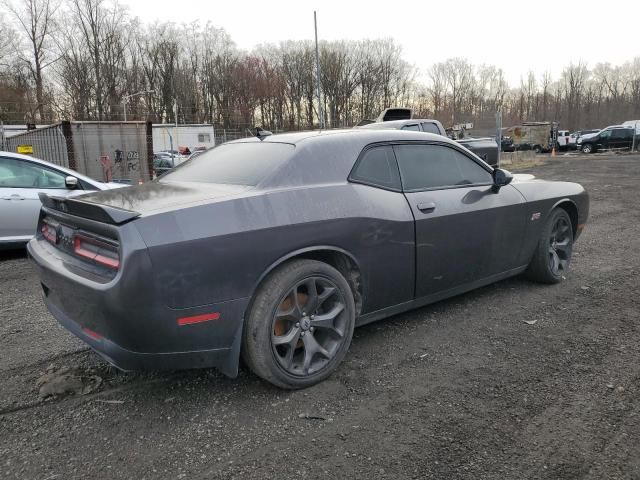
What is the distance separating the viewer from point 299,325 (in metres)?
2.90

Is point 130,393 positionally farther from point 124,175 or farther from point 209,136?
point 209,136

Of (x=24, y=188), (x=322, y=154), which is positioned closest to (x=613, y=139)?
(x=24, y=188)

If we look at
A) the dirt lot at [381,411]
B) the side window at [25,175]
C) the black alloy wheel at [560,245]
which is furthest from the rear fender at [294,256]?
the side window at [25,175]

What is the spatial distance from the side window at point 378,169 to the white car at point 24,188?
14.2 ft

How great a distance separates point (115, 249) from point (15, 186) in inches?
194

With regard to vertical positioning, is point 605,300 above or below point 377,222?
below

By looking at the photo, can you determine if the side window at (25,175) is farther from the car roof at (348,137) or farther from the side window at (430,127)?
the side window at (430,127)

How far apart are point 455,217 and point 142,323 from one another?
7.73 feet

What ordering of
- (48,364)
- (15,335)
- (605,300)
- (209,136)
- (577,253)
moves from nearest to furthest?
(48,364), (15,335), (605,300), (577,253), (209,136)

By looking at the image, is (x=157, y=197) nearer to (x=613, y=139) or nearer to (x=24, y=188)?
(x=24, y=188)

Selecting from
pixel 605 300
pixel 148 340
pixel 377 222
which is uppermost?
pixel 377 222

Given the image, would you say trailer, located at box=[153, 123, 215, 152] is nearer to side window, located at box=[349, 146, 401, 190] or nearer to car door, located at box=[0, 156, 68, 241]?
car door, located at box=[0, 156, 68, 241]

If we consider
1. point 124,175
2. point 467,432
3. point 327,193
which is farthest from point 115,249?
point 124,175

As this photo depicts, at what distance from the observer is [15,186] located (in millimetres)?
6375
